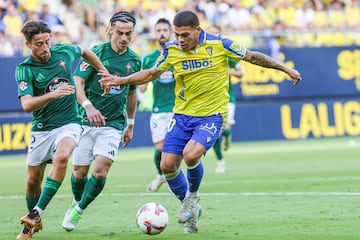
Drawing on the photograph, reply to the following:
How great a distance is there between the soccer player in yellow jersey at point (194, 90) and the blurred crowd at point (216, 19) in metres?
13.8

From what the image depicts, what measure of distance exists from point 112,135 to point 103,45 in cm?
112

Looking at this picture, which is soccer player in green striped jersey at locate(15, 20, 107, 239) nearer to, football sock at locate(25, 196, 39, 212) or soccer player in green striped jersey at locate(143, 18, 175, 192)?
football sock at locate(25, 196, 39, 212)

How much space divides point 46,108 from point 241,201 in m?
3.69

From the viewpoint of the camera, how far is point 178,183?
9953 millimetres

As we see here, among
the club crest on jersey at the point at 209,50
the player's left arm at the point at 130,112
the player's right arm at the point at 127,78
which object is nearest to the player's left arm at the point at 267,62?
the club crest on jersey at the point at 209,50

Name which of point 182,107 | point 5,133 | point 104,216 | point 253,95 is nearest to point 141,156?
point 5,133

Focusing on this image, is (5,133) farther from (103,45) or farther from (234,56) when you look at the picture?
(234,56)

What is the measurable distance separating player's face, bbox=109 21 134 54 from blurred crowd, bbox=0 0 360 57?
505 inches

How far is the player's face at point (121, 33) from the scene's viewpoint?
10.4m

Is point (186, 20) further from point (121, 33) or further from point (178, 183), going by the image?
point (178, 183)

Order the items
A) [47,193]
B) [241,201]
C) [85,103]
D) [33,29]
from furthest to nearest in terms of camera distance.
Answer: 1. [241,201]
2. [85,103]
3. [47,193]
4. [33,29]

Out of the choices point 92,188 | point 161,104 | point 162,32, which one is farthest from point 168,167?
point 161,104

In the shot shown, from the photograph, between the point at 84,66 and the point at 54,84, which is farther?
the point at 84,66

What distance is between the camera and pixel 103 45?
10.8 m
